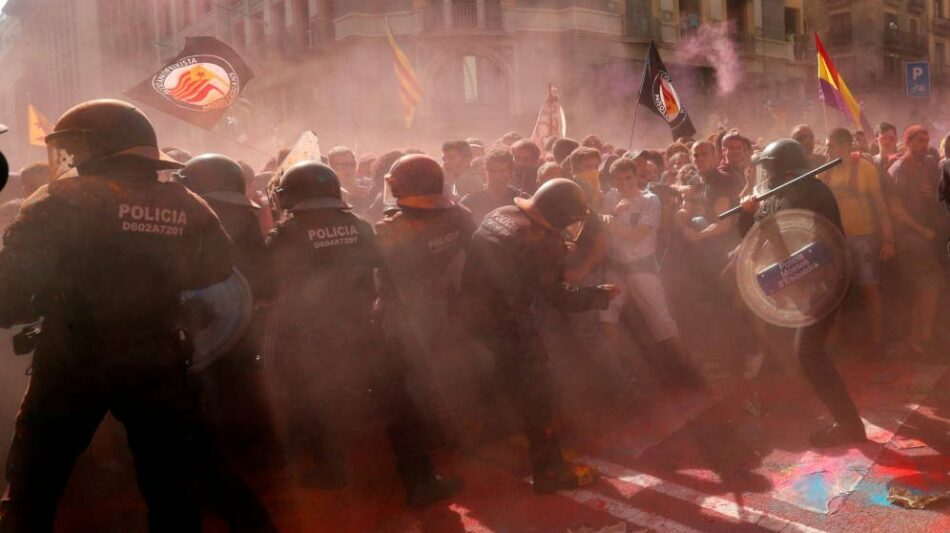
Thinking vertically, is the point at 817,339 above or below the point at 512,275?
below

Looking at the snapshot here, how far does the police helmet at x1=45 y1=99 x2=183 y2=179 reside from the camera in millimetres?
2900

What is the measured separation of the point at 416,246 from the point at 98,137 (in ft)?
5.76

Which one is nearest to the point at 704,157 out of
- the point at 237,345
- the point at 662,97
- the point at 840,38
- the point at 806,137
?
the point at 806,137

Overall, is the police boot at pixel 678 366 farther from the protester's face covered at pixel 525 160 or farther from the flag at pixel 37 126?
the flag at pixel 37 126

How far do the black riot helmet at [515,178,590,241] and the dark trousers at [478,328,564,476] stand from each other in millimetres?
616

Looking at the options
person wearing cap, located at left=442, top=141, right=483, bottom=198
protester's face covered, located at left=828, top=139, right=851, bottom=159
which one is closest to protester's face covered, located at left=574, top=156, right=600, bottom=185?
person wearing cap, located at left=442, top=141, right=483, bottom=198

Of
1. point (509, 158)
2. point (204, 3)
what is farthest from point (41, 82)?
point (509, 158)

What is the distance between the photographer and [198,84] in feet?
23.0

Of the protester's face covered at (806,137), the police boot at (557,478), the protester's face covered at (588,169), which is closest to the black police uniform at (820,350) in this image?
the police boot at (557,478)

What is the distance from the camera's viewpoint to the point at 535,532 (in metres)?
3.71

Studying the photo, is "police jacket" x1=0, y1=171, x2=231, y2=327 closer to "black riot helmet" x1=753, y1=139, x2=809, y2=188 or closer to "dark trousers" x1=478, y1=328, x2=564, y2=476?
"dark trousers" x1=478, y1=328, x2=564, y2=476

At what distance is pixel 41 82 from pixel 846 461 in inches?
2533

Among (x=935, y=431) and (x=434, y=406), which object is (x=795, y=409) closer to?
(x=935, y=431)

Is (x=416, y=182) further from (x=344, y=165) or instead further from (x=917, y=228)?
(x=917, y=228)
